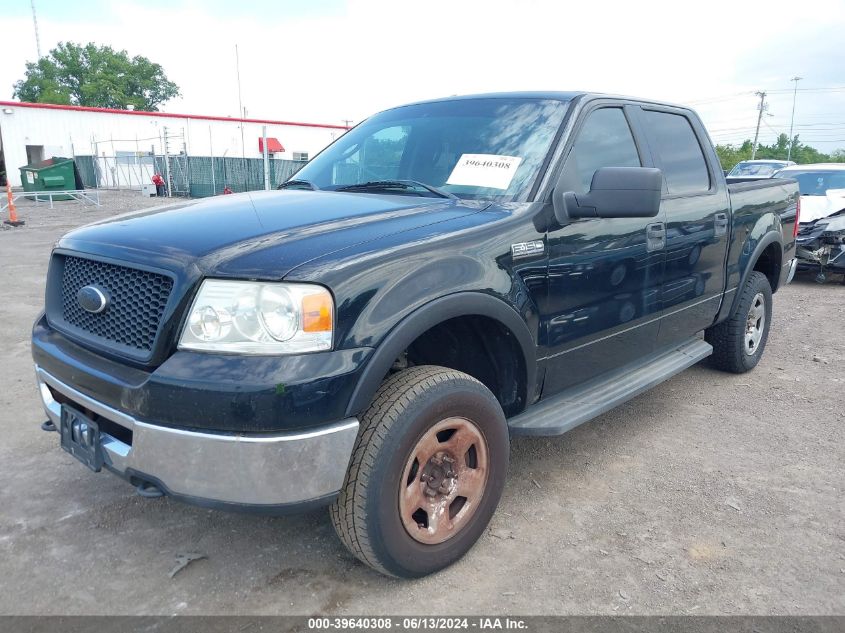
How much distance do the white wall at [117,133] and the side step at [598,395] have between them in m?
28.8

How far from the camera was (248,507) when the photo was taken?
2152mm

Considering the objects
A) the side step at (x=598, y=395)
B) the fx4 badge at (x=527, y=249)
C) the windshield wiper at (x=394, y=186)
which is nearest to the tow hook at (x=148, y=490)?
the side step at (x=598, y=395)

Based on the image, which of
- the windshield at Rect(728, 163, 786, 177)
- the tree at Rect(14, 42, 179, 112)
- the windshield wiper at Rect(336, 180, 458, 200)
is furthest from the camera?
the tree at Rect(14, 42, 179, 112)

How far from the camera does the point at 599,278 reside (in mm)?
3197

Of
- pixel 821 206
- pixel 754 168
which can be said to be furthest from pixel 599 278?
pixel 754 168

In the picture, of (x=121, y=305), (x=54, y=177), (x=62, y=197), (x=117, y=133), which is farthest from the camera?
(x=117, y=133)

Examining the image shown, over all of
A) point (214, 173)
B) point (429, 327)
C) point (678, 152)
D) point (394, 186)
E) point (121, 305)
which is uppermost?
point (678, 152)

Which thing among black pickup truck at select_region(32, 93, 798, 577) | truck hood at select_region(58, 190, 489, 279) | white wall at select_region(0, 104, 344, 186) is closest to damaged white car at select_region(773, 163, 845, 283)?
black pickup truck at select_region(32, 93, 798, 577)

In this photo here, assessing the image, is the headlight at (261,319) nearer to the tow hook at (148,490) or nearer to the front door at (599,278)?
the tow hook at (148,490)

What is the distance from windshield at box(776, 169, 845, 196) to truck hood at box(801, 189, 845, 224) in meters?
0.44

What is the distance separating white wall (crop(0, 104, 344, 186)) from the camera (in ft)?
111

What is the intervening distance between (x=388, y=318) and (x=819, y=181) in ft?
33.4

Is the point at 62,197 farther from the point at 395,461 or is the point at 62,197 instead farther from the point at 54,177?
the point at 395,461

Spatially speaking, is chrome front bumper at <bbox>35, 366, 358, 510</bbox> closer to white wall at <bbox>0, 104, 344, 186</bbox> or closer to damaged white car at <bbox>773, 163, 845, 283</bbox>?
damaged white car at <bbox>773, 163, 845, 283</bbox>
